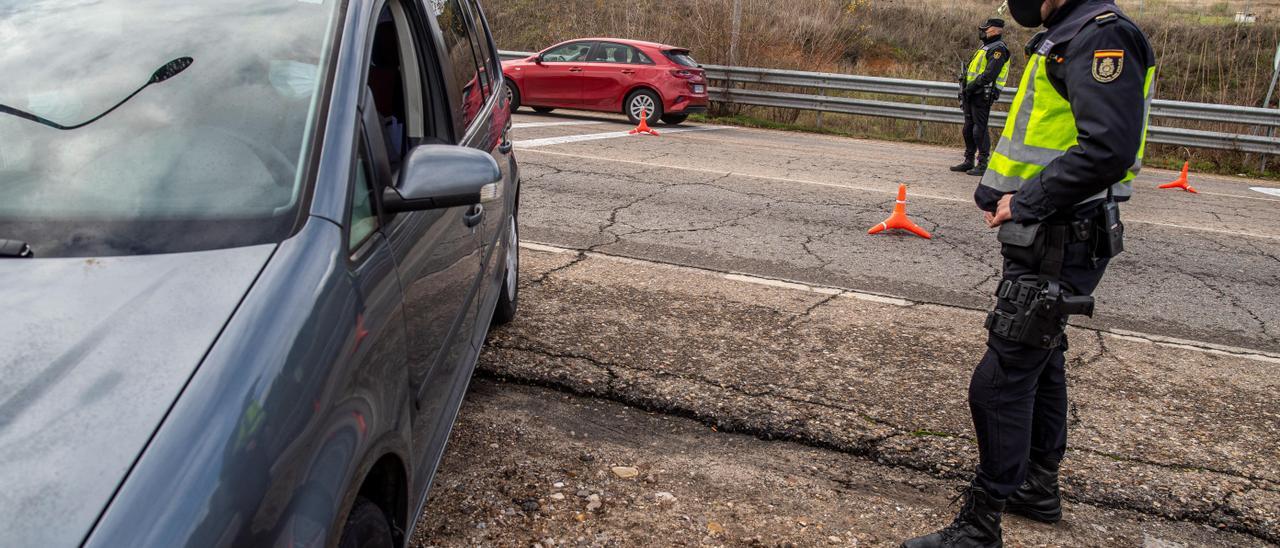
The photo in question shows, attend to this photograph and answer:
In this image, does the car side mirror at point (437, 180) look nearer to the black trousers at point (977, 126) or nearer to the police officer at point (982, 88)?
the police officer at point (982, 88)

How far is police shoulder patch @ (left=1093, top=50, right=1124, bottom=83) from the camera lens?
8.92 feet

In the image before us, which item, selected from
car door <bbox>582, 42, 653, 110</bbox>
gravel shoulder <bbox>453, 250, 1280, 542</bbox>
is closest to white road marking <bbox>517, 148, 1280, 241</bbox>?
gravel shoulder <bbox>453, 250, 1280, 542</bbox>

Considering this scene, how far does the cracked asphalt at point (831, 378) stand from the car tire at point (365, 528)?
102 centimetres

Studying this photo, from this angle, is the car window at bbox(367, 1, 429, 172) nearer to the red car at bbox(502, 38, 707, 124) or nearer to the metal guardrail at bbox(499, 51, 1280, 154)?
the red car at bbox(502, 38, 707, 124)

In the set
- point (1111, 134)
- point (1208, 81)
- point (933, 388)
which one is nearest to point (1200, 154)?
point (1208, 81)

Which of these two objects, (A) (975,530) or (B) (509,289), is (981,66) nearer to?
(B) (509,289)

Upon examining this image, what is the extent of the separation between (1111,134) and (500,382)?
8.76 ft

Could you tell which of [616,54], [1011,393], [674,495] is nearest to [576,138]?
[616,54]

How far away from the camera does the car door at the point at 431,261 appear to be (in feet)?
7.68

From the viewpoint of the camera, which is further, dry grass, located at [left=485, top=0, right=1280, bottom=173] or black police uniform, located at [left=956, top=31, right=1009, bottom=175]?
dry grass, located at [left=485, top=0, right=1280, bottom=173]

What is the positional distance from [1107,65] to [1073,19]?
22cm

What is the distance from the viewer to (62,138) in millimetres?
2158

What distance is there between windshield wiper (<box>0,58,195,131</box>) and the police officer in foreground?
241 centimetres

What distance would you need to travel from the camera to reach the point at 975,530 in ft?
10.2
